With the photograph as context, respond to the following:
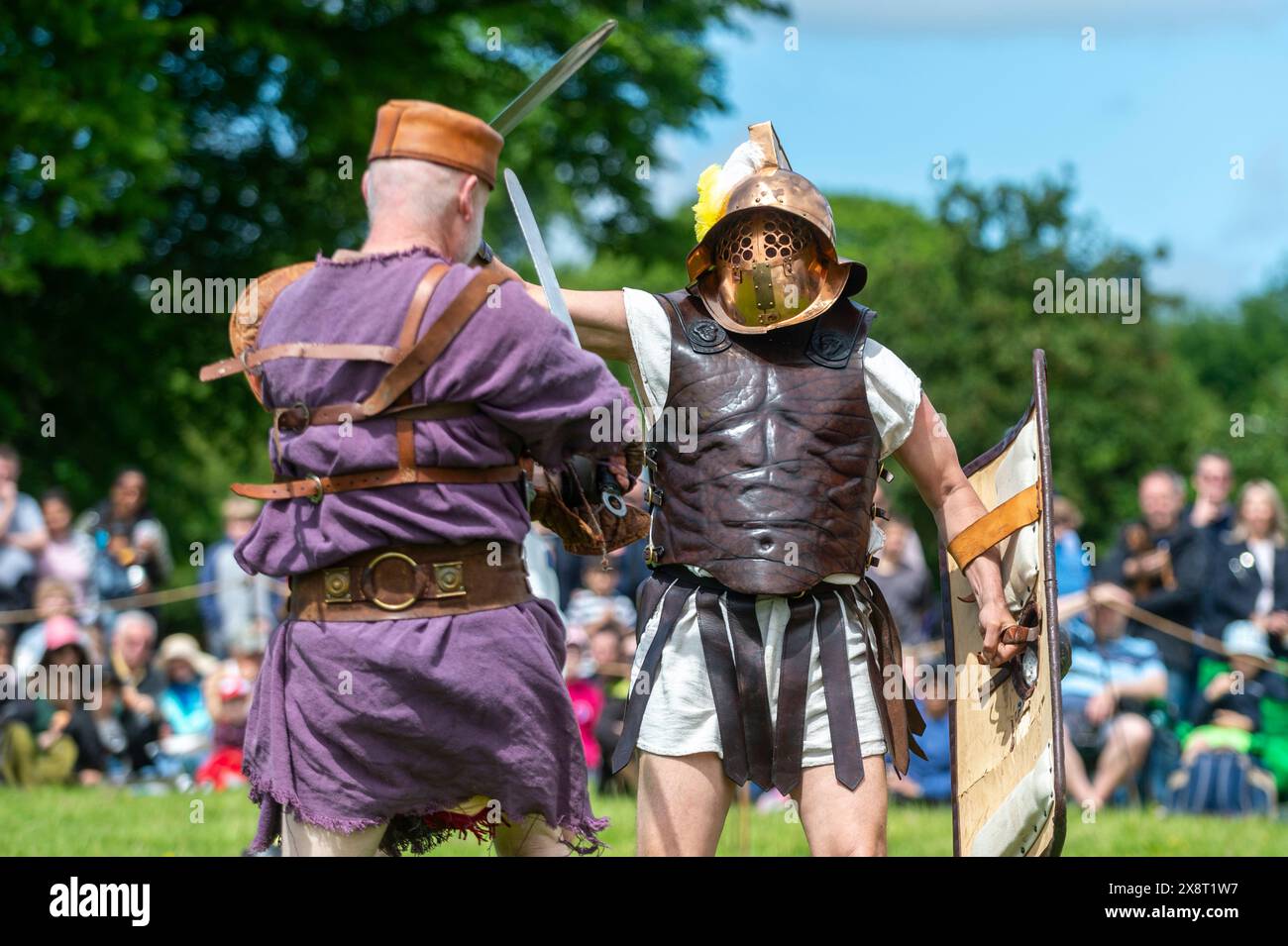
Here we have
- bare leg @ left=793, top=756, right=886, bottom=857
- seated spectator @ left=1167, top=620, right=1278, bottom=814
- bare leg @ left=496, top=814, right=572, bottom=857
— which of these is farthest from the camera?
seated spectator @ left=1167, top=620, right=1278, bottom=814

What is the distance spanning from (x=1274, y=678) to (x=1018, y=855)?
541 cm

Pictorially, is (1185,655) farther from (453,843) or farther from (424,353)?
(424,353)

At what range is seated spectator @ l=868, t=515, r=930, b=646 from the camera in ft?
31.3

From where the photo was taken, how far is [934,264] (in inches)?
1499

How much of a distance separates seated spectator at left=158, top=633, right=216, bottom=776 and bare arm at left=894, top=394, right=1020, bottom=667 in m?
5.91

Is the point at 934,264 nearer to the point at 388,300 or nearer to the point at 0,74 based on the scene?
the point at 0,74

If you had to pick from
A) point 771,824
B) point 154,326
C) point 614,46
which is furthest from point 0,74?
point 771,824

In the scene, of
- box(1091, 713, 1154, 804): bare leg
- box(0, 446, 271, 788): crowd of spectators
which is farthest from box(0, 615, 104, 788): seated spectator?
box(1091, 713, 1154, 804): bare leg

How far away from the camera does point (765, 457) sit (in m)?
3.94

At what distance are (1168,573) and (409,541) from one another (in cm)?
675

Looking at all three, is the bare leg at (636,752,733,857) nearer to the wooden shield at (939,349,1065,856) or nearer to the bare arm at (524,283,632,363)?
the wooden shield at (939,349,1065,856)

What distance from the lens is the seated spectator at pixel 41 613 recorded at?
912cm

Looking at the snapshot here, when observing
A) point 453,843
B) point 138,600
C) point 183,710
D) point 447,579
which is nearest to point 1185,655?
point 453,843

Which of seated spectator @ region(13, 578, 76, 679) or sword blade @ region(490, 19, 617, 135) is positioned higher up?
sword blade @ region(490, 19, 617, 135)
